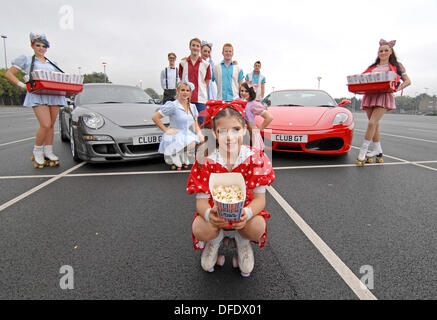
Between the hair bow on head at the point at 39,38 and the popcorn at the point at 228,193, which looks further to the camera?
the hair bow on head at the point at 39,38

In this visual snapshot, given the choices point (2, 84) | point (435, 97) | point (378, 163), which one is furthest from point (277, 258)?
point (435, 97)

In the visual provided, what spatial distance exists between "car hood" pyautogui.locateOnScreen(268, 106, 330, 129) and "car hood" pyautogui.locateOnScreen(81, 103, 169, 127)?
200cm

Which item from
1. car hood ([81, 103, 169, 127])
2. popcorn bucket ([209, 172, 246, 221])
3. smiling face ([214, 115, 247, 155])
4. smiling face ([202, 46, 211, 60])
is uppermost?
smiling face ([202, 46, 211, 60])

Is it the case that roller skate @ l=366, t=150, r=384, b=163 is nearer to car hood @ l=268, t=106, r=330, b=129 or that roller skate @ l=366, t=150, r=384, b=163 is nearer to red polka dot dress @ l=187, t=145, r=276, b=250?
car hood @ l=268, t=106, r=330, b=129

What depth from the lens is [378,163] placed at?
14.2 ft

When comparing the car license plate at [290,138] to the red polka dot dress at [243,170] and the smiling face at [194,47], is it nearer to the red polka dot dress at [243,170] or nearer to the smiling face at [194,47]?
the smiling face at [194,47]

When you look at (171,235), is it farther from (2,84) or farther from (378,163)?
(2,84)

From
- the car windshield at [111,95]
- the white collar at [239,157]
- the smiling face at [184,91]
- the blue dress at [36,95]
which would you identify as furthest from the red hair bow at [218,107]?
the car windshield at [111,95]

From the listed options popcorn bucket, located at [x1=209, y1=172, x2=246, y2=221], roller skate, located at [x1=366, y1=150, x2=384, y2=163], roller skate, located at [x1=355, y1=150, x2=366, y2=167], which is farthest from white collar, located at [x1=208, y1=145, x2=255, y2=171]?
roller skate, located at [x1=366, y1=150, x2=384, y2=163]

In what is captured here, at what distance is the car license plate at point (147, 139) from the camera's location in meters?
3.87

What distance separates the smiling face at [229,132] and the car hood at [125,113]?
2.83m

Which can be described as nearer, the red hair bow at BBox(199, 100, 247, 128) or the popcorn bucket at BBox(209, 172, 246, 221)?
the popcorn bucket at BBox(209, 172, 246, 221)

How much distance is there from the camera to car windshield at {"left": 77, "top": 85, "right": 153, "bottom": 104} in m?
4.80

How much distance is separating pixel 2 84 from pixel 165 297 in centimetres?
7072
